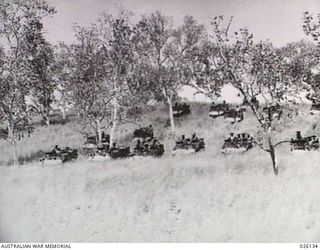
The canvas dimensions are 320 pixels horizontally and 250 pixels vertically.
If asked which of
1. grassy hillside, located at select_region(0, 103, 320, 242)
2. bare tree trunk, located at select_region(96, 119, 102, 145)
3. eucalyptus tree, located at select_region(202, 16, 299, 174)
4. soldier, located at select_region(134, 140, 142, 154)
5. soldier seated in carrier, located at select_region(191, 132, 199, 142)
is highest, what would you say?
eucalyptus tree, located at select_region(202, 16, 299, 174)

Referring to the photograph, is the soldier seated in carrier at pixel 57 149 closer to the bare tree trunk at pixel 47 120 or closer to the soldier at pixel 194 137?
the bare tree trunk at pixel 47 120

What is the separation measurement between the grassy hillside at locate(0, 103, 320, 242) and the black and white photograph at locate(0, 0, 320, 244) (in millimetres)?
13

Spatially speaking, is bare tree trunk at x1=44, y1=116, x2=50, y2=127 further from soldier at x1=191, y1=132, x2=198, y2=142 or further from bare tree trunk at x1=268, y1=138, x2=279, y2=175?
bare tree trunk at x1=268, y1=138, x2=279, y2=175

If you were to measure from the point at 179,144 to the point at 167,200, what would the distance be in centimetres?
149

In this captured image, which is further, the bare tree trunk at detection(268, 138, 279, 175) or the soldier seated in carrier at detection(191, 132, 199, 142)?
the soldier seated in carrier at detection(191, 132, 199, 142)

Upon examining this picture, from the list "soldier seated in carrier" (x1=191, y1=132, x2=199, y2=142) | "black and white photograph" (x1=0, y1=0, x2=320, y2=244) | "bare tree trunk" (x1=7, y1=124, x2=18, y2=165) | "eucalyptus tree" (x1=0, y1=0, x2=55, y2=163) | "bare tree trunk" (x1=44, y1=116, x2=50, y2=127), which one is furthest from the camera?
"bare tree trunk" (x1=44, y1=116, x2=50, y2=127)

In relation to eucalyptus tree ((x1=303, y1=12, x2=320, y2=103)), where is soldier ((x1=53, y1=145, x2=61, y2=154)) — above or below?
below

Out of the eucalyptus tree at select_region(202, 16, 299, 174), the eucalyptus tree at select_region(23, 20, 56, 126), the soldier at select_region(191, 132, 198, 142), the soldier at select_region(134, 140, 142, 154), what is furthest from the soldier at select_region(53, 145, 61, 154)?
the eucalyptus tree at select_region(202, 16, 299, 174)

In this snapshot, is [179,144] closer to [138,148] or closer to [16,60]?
[138,148]

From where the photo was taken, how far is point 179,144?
24.0 ft

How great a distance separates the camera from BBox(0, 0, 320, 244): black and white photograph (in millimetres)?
5789

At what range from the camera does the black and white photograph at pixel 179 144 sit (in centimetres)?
→ 579

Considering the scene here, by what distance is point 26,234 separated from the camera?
5.97 meters

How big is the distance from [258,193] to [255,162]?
1.94ft
